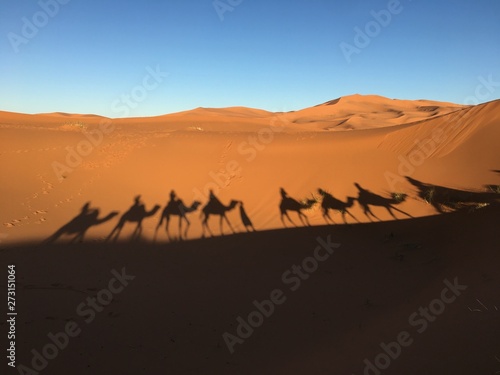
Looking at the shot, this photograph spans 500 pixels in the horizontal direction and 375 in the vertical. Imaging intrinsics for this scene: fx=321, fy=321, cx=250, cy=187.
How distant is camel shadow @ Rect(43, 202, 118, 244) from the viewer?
6.99 metres

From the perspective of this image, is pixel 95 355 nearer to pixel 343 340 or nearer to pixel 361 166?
pixel 343 340

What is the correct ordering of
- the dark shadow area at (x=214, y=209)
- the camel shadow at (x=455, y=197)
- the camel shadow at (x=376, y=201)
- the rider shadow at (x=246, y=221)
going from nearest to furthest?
the camel shadow at (x=455, y=197) → the camel shadow at (x=376, y=201) → the rider shadow at (x=246, y=221) → the dark shadow area at (x=214, y=209)

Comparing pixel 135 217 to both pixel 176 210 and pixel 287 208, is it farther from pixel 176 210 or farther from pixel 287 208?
pixel 287 208

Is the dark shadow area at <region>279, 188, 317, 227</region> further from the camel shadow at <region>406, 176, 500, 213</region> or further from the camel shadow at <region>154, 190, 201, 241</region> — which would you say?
the camel shadow at <region>406, 176, 500, 213</region>

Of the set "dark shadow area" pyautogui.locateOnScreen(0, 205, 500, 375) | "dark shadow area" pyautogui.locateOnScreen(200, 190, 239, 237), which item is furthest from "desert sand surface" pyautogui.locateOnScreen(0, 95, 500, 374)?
"dark shadow area" pyautogui.locateOnScreen(200, 190, 239, 237)

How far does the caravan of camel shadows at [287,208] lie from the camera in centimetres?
695

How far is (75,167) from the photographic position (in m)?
10.9

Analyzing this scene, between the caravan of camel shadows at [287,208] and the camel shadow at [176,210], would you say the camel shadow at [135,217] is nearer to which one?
the caravan of camel shadows at [287,208]

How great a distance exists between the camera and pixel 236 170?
10.7 meters

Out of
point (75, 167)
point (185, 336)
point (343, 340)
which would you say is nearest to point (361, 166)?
point (343, 340)

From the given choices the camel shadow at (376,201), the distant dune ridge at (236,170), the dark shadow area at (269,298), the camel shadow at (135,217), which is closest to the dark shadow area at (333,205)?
the distant dune ridge at (236,170)

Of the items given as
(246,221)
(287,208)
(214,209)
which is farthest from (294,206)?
(214,209)

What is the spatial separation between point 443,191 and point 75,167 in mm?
11044

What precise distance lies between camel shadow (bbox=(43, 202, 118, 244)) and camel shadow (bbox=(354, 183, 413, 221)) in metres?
6.22
